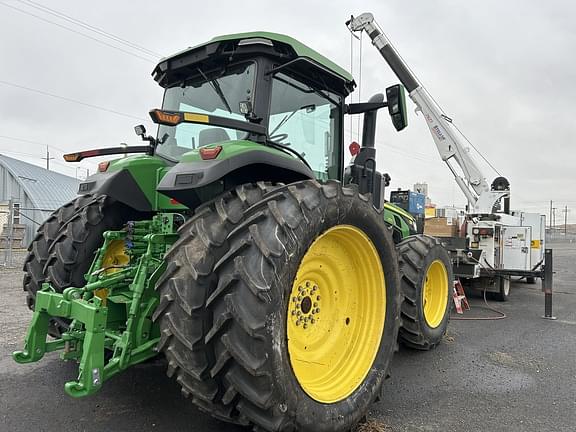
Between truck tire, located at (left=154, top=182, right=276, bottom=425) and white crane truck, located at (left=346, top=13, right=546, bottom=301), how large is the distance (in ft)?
22.1

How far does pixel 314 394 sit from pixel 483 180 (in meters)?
9.86

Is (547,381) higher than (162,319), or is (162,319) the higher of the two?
(162,319)

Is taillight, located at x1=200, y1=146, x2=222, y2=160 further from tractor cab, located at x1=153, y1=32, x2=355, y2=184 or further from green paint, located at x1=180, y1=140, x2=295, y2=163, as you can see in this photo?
tractor cab, located at x1=153, y1=32, x2=355, y2=184

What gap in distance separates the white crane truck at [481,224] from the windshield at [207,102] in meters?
6.13

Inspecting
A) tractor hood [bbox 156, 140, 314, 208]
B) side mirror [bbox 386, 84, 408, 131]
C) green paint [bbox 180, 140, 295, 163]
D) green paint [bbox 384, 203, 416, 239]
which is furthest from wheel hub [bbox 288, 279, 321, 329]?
green paint [bbox 384, 203, 416, 239]

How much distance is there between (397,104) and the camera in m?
4.21

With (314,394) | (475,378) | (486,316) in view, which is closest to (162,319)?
(314,394)

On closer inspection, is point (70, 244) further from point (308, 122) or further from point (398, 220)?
point (398, 220)

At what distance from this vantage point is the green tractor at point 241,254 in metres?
2.38

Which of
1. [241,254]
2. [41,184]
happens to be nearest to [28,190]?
[41,184]

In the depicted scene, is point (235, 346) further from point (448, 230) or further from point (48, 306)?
point (448, 230)

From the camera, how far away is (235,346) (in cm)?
231

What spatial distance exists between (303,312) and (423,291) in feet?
8.02

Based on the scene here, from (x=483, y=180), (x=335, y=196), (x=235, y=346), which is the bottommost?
(x=235, y=346)
